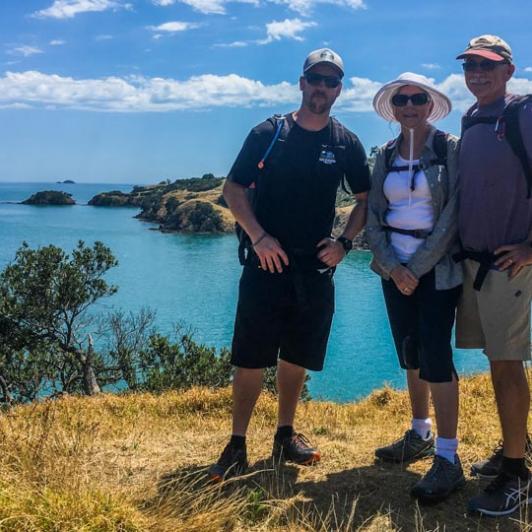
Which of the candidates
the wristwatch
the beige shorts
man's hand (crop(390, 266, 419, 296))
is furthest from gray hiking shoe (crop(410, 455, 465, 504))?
the wristwatch

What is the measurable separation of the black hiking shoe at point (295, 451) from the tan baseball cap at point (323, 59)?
222cm

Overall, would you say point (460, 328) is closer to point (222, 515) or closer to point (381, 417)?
→ point (222, 515)

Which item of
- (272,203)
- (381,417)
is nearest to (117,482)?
(272,203)

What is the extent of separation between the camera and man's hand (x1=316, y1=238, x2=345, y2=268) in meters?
3.61

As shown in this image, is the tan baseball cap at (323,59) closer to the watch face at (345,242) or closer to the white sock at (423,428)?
the watch face at (345,242)

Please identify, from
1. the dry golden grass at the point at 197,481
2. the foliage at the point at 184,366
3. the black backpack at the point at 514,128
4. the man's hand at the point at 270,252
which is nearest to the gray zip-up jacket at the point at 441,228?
the black backpack at the point at 514,128

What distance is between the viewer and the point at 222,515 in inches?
113

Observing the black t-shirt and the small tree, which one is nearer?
the black t-shirt

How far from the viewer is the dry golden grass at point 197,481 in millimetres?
2619

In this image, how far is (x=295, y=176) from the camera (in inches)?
138

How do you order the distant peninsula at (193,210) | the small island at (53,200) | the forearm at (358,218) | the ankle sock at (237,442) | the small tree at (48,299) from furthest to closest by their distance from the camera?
the small island at (53,200) < the distant peninsula at (193,210) < the small tree at (48,299) < the forearm at (358,218) < the ankle sock at (237,442)

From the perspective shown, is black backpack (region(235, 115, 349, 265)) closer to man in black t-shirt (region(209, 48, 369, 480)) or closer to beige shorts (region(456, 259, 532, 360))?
man in black t-shirt (region(209, 48, 369, 480))

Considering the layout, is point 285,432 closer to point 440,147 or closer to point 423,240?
point 423,240

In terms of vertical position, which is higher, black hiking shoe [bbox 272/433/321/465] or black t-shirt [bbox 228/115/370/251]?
black t-shirt [bbox 228/115/370/251]
